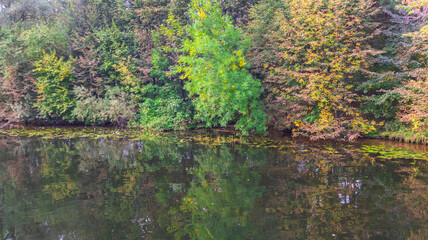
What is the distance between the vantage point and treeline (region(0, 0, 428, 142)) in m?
12.8

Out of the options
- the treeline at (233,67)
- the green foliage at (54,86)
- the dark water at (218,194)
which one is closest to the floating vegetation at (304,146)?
the dark water at (218,194)

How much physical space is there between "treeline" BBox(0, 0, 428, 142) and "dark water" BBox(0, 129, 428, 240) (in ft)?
9.70

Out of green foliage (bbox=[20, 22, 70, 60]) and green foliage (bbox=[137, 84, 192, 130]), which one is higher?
green foliage (bbox=[20, 22, 70, 60])

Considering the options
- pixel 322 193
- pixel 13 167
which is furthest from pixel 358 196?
pixel 13 167

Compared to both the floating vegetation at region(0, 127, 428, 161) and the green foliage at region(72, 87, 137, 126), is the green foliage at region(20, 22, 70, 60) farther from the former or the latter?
the floating vegetation at region(0, 127, 428, 161)

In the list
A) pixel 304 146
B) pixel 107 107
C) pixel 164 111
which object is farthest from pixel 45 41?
pixel 304 146

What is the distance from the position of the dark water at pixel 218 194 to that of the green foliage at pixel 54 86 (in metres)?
10.3

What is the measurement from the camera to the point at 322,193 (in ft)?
21.2

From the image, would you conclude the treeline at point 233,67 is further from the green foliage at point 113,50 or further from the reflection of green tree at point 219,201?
the reflection of green tree at point 219,201

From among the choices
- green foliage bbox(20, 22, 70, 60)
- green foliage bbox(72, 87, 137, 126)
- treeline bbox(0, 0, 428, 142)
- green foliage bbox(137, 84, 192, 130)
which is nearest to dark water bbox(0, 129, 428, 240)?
treeline bbox(0, 0, 428, 142)

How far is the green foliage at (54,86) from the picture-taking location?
67.3ft

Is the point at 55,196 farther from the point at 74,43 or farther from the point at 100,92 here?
the point at 74,43

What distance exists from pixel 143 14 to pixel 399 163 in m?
20.4

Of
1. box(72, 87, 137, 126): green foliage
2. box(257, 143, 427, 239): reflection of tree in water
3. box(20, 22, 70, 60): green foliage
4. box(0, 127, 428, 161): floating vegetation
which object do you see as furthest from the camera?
box(20, 22, 70, 60): green foliage
